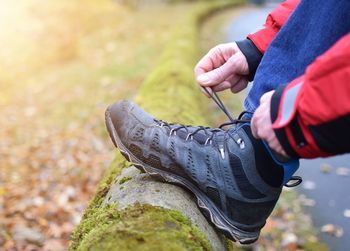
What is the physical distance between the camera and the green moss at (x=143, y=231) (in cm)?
150

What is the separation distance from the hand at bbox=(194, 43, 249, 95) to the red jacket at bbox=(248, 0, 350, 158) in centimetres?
69

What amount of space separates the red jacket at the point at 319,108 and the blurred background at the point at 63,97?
1963mm

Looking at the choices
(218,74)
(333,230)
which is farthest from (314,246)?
(218,74)

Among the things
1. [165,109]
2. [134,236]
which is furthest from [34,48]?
[134,236]

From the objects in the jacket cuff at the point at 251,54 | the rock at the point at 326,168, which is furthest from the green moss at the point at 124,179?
the rock at the point at 326,168

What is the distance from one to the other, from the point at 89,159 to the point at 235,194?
3214mm

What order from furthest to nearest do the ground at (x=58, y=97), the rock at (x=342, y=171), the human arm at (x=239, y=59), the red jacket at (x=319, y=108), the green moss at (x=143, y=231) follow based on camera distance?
1. the rock at (x=342, y=171)
2. the ground at (x=58, y=97)
3. the human arm at (x=239, y=59)
4. the green moss at (x=143, y=231)
5. the red jacket at (x=319, y=108)

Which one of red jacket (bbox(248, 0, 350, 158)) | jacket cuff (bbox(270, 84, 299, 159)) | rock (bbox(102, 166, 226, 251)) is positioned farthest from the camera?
rock (bbox(102, 166, 226, 251))

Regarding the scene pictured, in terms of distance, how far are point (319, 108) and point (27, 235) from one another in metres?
2.72

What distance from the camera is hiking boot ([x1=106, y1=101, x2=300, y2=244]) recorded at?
1.83 m

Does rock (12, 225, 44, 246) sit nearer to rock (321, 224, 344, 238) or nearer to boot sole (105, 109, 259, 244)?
boot sole (105, 109, 259, 244)

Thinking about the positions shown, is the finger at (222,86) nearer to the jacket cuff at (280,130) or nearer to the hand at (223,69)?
the hand at (223,69)

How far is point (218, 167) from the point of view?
188 cm

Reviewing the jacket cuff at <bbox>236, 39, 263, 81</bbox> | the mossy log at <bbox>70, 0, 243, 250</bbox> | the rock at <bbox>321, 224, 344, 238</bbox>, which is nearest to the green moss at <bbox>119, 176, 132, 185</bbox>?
the mossy log at <bbox>70, 0, 243, 250</bbox>
